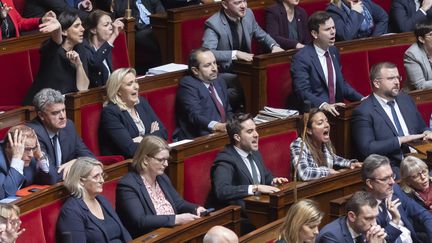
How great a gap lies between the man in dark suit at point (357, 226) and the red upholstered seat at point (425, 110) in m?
0.81

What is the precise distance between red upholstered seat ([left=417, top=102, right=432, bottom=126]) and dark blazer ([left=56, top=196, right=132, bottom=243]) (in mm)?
1154

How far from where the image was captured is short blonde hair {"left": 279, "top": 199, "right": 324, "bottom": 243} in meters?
2.45

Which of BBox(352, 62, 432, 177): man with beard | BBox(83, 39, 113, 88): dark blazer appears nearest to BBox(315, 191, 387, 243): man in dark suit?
BBox(352, 62, 432, 177): man with beard

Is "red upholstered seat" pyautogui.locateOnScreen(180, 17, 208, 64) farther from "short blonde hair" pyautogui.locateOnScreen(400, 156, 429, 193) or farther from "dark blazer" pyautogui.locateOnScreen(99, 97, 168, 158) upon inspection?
"short blonde hair" pyautogui.locateOnScreen(400, 156, 429, 193)

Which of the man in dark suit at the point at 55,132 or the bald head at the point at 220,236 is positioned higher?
the man in dark suit at the point at 55,132

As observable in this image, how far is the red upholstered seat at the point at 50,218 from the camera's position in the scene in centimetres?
247

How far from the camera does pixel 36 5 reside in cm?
344

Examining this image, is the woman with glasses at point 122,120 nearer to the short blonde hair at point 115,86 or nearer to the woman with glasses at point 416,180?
the short blonde hair at point 115,86

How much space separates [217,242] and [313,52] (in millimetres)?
1195

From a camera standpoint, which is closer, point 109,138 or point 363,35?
point 109,138

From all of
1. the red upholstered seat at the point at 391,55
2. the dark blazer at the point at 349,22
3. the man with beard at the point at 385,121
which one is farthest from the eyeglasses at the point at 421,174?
the dark blazer at the point at 349,22

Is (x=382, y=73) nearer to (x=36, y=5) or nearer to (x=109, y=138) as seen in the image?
(x=109, y=138)

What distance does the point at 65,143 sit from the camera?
2775 millimetres

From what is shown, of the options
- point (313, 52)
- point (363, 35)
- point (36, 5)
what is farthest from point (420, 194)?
point (36, 5)
